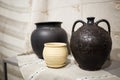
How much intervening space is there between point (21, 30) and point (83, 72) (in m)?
1.05

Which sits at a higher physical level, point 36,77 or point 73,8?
point 73,8

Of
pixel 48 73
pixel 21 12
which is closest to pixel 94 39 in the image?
pixel 48 73

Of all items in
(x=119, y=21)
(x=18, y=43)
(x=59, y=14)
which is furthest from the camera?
(x=18, y=43)

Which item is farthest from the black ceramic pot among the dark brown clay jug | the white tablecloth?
the dark brown clay jug

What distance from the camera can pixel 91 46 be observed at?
994 millimetres

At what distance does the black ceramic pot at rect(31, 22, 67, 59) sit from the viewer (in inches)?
50.3

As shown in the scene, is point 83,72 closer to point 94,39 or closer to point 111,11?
point 94,39

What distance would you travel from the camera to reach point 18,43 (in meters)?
1.97

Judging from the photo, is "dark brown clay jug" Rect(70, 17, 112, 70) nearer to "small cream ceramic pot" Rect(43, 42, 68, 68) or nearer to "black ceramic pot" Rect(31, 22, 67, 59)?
"small cream ceramic pot" Rect(43, 42, 68, 68)

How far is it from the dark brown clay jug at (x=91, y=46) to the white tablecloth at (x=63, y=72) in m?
0.06

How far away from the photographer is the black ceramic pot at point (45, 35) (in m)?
1.28

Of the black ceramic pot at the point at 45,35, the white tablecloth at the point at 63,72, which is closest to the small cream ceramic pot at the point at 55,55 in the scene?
the white tablecloth at the point at 63,72

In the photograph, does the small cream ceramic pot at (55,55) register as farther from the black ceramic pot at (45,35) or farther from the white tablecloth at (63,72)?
the black ceramic pot at (45,35)

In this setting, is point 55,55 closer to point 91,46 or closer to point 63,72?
point 63,72
